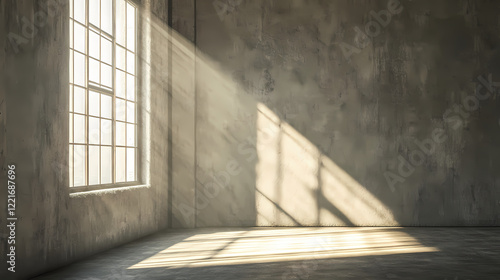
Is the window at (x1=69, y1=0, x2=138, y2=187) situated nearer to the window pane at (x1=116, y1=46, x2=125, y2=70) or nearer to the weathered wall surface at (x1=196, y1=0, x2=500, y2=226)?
the window pane at (x1=116, y1=46, x2=125, y2=70)

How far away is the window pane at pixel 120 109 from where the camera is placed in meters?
7.21

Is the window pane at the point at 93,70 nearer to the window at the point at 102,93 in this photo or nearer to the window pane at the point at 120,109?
the window at the point at 102,93

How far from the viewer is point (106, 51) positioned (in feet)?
22.5

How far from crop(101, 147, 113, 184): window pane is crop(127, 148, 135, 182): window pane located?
0.68 metres

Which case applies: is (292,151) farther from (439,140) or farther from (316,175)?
(439,140)

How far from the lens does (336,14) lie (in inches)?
344

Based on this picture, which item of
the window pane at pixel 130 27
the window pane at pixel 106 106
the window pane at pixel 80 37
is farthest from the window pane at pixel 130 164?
the window pane at pixel 80 37

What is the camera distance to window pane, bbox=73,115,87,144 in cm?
610

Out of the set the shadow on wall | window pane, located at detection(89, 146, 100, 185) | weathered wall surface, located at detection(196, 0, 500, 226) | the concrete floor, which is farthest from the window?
weathered wall surface, located at detection(196, 0, 500, 226)

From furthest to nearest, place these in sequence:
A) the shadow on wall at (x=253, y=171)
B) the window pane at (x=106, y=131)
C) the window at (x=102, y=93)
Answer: the shadow on wall at (x=253, y=171), the window pane at (x=106, y=131), the window at (x=102, y=93)

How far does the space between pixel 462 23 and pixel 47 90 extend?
664 centimetres

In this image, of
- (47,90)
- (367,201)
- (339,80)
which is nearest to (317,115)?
(339,80)

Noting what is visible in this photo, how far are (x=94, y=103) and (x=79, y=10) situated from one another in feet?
3.72

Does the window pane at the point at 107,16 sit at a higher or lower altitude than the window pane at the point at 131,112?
higher
